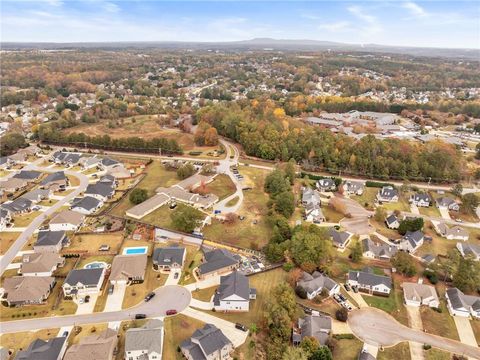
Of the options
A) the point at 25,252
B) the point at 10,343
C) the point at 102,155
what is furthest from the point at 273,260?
the point at 102,155

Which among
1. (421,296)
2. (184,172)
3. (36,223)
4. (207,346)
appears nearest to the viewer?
(207,346)

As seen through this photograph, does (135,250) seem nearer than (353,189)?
Yes

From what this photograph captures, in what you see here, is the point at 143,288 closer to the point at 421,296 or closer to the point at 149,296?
the point at 149,296

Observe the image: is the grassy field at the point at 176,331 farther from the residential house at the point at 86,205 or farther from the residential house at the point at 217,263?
the residential house at the point at 86,205

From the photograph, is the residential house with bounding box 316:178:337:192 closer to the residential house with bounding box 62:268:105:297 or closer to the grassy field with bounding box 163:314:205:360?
the grassy field with bounding box 163:314:205:360

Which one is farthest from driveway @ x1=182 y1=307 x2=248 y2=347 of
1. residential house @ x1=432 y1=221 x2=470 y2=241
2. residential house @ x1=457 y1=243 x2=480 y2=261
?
residential house @ x1=432 y1=221 x2=470 y2=241

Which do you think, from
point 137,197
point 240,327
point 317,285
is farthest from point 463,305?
point 137,197
